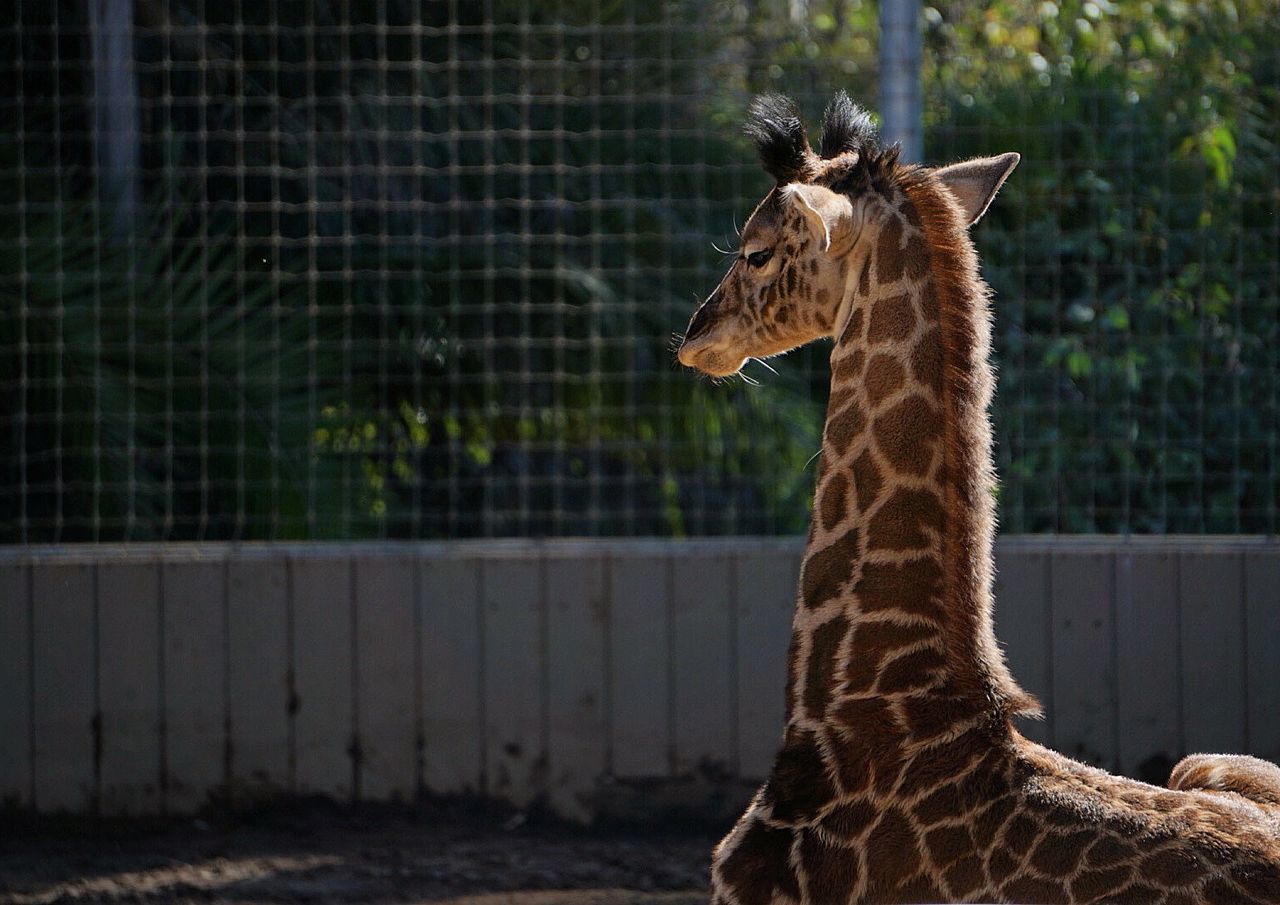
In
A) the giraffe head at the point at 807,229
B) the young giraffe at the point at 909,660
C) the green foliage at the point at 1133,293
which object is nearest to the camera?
the young giraffe at the point at 909,660

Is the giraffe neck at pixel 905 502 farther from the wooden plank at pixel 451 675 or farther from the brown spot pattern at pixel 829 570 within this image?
the wooden plank at pixel 451 675

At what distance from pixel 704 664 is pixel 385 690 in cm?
104

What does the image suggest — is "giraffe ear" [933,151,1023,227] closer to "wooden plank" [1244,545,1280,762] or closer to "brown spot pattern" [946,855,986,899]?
"brown spot pattern" [946,855,986,899]

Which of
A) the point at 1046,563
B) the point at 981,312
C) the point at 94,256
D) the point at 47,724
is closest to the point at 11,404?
the point at 94,256

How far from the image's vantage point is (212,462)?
578 centimetres

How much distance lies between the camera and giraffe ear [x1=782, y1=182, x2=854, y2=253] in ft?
9.44

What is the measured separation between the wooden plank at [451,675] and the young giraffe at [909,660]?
234cm

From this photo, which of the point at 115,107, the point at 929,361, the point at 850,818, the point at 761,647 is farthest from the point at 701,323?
the point at 115,107

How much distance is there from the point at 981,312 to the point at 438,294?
130 inches

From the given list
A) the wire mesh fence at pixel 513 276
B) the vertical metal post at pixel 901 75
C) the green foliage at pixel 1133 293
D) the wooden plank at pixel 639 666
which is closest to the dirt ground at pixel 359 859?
the wooden plank at pixel 639 666

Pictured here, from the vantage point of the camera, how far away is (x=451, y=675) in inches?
214

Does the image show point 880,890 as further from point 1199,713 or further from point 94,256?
point 94,256

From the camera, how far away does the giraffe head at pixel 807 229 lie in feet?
10.3

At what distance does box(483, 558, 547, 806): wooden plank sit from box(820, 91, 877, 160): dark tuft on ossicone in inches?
91.2
